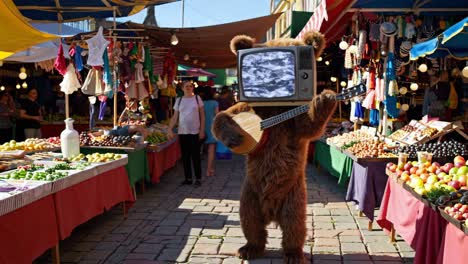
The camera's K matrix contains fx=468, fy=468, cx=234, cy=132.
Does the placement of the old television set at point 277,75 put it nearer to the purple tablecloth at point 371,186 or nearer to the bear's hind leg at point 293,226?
the bear's hind leg at point 293,226

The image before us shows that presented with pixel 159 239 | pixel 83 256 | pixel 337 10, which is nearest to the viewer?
pixel 83 256

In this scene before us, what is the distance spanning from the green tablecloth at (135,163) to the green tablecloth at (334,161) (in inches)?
128

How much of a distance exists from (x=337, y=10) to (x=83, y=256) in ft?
16.5

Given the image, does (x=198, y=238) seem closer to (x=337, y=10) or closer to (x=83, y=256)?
(x=83, y=256)

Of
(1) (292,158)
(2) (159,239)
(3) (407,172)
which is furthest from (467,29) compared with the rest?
(2) (159,239)

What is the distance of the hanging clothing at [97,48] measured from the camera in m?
7.51

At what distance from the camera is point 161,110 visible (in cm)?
1483

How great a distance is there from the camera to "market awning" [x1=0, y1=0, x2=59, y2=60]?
16.7ft

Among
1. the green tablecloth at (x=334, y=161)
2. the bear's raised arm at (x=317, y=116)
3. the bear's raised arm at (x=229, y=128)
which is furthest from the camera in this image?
the green tablecloth at (x=334, y=161)

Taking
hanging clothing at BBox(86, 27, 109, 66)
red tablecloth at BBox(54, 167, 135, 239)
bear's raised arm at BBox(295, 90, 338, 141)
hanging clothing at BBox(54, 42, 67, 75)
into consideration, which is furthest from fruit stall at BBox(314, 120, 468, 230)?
hanging clothing at BBox(54, 42, 67, 75)

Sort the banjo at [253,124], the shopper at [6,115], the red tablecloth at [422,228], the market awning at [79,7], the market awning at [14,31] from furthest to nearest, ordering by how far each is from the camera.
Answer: the shopper at [6,115]
the market awning at [79,7]
the market awning at [14,31]
the banjo at [253,124]
the red tablecloth at [422,228]

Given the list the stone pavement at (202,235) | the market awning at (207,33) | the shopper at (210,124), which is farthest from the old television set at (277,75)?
the market awning at (207,33)

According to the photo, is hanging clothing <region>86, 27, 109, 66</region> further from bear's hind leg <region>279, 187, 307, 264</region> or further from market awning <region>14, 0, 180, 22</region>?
bear's hind leg <region>279, 187, 307, 264</region>

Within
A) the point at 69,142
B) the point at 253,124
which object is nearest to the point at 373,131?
the point at 253,124
